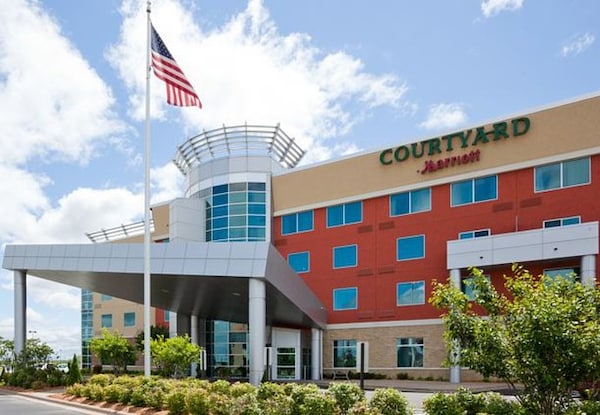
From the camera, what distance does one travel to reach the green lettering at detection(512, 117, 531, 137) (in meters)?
32.7

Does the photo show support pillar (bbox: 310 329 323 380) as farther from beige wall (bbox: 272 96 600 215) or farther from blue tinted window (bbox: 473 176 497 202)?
blue tinted window (bbox: 473 176 497 202)

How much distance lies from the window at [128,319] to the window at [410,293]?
31827 millimetres

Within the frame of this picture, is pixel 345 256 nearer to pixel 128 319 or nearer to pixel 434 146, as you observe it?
pixel 434 146

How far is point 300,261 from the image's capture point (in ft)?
136

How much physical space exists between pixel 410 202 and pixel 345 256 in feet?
18.8

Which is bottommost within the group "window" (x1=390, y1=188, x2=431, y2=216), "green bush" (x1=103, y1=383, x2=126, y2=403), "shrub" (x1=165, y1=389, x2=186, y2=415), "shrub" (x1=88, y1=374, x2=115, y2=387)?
"shrub" (x1=88, y1=374, x2=115, y2=387)

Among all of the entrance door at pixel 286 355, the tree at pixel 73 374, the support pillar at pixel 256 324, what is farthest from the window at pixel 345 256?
the tree at pixel 73 374

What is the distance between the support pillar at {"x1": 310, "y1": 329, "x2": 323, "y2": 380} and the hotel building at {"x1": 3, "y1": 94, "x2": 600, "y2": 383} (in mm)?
98

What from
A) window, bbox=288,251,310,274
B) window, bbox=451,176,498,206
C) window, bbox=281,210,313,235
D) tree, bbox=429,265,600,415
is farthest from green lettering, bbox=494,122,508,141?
tree, bbox=429,265,600,415

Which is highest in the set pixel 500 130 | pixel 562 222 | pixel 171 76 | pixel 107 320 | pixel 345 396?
pixel 500 130

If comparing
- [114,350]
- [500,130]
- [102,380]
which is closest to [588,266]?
[500,130]

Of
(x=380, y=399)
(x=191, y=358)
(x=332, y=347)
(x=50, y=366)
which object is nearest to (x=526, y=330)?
(x=380, y=399)

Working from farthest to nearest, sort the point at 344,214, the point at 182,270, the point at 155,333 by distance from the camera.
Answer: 1. the point at 155,333
2. the point at 344,214
3. the point at 182,270

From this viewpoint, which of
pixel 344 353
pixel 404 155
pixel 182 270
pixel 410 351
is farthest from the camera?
pixel 344 353
